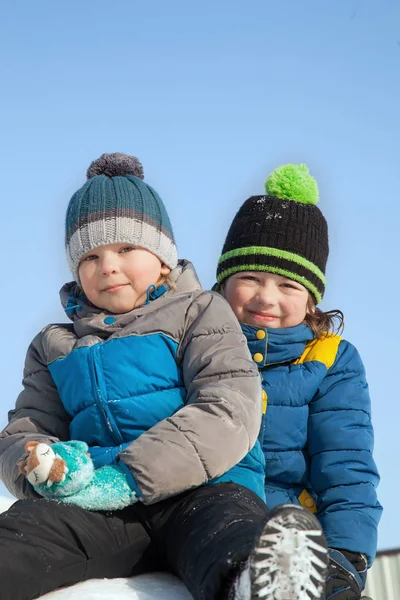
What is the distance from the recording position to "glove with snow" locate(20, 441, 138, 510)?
2402 mm

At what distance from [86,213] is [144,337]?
582mm

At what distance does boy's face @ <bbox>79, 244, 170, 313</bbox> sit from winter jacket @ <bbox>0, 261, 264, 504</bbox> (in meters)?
0.05

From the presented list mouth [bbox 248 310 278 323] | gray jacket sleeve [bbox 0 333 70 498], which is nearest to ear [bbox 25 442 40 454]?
gray jacket sleeve [bbox 0 333 70 498]

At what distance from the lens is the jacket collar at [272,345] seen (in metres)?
3.46

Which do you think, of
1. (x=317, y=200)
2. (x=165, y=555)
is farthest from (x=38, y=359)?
(x=317, y=200)

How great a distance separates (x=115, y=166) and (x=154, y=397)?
1.02 m

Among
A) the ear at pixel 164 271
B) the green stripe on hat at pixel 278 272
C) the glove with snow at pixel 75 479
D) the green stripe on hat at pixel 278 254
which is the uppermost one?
the green stripe on hat at pixel 278 254

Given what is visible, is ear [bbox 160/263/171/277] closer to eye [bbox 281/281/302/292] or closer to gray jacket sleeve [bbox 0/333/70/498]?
gray jacket sleeve [bbox 0/333/70/498]

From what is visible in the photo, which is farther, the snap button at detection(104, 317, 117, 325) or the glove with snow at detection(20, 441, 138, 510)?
the snap button at detection(104, 317, 117, 325)

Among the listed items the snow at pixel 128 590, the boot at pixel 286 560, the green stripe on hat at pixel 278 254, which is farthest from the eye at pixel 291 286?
the boot at pixel 286 560

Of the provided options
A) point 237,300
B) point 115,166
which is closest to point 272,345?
point 237,300

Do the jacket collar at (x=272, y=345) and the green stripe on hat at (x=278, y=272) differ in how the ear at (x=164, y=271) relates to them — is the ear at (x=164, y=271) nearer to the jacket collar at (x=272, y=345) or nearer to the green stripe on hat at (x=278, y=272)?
the jacket collar at (x=272, y=345)

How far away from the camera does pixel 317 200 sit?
158 inches

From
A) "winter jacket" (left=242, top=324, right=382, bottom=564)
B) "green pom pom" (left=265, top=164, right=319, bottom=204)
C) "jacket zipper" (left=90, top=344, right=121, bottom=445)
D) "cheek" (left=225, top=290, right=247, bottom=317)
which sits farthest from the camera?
"green pom pom" (left=265, top=164, right=319, bottom=204)
